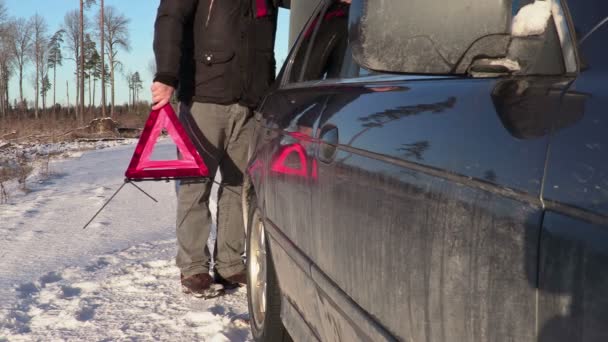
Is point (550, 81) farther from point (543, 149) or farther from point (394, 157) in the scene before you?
point (394, 157)

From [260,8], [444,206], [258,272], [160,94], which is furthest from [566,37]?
[260,8]

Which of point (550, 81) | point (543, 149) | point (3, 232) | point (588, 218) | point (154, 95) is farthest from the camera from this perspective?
point (3, 232)

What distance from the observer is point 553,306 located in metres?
0.90

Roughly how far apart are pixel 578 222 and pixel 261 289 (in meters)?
2.54

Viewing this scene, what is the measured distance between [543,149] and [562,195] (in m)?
0.10

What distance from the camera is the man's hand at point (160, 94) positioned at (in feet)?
12.4

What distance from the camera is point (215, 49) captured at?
12.9 feet

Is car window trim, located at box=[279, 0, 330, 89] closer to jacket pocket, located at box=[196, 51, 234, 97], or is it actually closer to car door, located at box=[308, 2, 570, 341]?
jacket pocket, located at box=[196, 51, 234, 97]

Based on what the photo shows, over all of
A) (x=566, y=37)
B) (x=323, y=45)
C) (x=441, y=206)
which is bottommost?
(x=441, y=206)

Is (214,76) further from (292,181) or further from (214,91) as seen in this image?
→ (292,181)

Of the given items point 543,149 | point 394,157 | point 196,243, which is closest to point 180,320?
point 196,243

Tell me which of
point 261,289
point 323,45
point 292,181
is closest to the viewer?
point 292,181

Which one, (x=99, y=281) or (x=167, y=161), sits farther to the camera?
(x=99, y=281)

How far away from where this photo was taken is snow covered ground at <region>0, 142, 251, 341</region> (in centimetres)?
336
